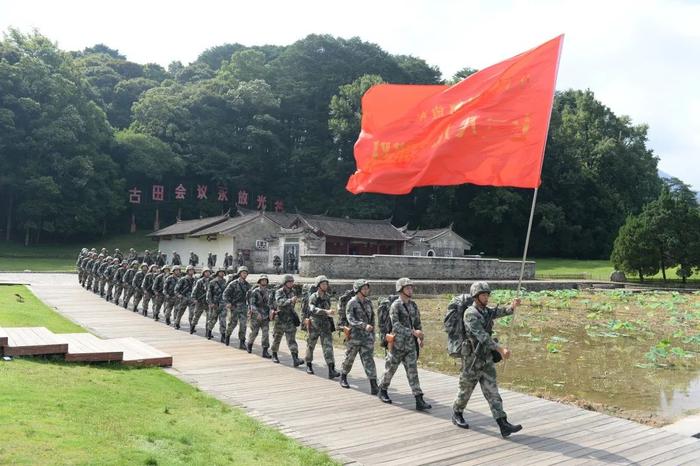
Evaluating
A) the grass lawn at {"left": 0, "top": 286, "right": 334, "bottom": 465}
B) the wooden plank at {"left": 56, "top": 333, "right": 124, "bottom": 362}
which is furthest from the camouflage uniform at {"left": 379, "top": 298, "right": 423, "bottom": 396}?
the wooden plank at {"left": 56, "top": 333, "right": 124, "bottom": 362}

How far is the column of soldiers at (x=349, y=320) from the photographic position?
28.0ft

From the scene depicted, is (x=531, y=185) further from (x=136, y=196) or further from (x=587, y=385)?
(x=136, y=196)

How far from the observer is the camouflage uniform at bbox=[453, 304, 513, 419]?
27.4 ft

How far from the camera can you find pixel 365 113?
38.5 ft

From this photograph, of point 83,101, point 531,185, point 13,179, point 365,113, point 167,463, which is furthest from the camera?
point 83,101

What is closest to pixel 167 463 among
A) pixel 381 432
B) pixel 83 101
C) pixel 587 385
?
A: pixel 381 432

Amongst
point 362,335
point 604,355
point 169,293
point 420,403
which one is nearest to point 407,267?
point 169,293

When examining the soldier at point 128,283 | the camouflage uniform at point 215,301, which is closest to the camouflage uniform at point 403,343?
the camouflage uniform at point 215,301

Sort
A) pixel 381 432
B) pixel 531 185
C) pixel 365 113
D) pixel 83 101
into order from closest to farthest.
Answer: pixel 381 432, pixel 531 185, pixel 365 113, pixel 83 101

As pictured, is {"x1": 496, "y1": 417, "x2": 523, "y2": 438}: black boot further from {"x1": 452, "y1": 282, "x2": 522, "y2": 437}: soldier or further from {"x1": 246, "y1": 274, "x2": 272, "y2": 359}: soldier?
{"x1": 246, "y1": 274, "x2": 272, "y2": 359}: soldier

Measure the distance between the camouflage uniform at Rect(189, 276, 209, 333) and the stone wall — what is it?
66.5ft

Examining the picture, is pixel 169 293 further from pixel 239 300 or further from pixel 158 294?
pixel 239 300

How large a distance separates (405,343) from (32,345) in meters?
6.80

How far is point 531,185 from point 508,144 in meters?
1.01
